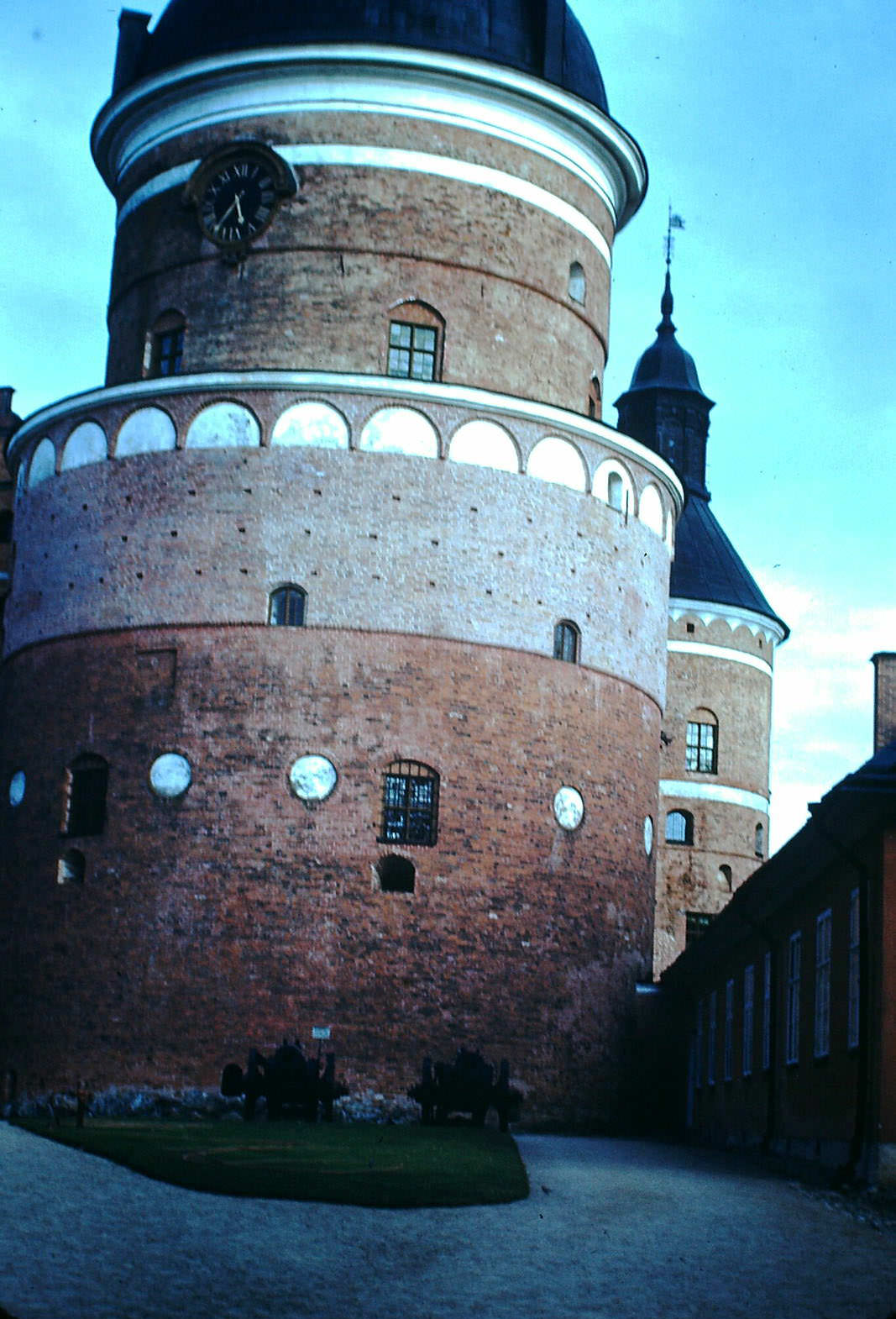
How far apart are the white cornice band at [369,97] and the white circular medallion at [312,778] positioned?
35.1 feet

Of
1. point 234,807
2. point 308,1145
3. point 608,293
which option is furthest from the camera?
point 608,293

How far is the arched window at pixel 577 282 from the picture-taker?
1287 inches

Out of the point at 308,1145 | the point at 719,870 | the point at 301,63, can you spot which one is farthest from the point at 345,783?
the point at 719,870

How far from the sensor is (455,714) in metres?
28.2

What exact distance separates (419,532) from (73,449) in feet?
19.7

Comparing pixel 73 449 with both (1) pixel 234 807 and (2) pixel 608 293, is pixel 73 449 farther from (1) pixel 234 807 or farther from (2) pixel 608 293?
(2) pixel 608 293

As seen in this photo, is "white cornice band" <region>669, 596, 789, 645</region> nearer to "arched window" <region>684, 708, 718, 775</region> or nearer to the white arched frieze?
"arched window" <region>684, 708, 718, 775</region>

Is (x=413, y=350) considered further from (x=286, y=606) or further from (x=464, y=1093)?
(x=464, y=1093)

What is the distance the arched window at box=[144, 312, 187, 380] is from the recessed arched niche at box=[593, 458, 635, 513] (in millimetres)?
7065

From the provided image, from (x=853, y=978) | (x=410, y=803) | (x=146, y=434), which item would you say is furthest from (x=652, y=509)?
(x=853, y=978)

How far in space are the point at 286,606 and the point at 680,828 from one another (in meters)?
20.6

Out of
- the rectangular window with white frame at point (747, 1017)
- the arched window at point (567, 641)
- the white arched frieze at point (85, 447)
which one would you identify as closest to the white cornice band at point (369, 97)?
the white arched frieze at point (85, 447)

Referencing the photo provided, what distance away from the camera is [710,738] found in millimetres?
46844

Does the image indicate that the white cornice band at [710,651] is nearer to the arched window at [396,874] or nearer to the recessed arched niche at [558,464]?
the recessed arched niche at [558,464]
